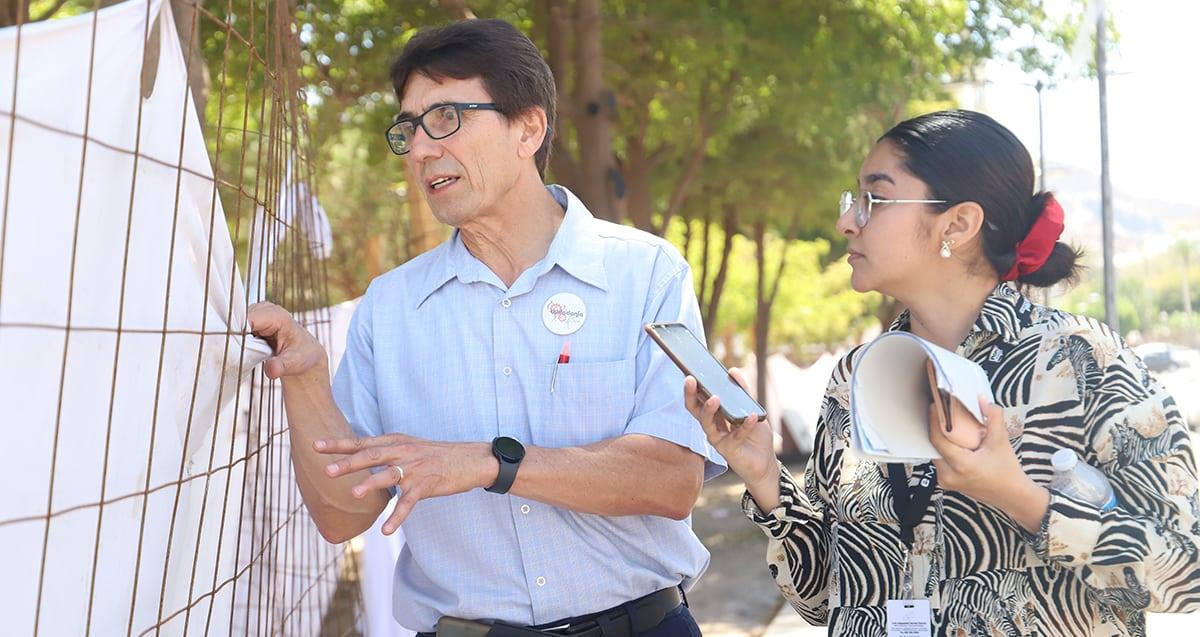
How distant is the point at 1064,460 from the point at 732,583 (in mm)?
7569

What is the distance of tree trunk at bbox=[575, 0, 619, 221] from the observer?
828 cm

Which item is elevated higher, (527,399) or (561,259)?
(561,259)

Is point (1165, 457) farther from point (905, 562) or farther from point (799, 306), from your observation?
point (799, 306)

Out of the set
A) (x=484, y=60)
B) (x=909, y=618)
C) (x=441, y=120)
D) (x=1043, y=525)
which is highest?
(x=484, y=60)

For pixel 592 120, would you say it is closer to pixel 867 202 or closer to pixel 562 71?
pixel 562 71

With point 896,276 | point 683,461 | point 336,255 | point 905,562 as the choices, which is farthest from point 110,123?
point 336,255

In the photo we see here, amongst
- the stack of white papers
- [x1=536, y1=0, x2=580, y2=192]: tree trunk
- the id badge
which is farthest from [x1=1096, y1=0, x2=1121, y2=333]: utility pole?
the stack of white papers

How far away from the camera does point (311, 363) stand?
2514mm

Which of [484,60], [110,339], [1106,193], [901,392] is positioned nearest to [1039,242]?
[901,392]

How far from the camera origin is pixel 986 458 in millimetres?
1991

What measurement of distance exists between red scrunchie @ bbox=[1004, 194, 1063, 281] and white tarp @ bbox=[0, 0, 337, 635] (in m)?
1.52

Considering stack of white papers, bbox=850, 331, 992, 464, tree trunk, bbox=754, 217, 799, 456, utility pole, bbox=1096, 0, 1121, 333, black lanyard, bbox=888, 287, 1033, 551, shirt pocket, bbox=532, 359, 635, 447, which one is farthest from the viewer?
tree trunk, bbox=754, 217, 799, 456

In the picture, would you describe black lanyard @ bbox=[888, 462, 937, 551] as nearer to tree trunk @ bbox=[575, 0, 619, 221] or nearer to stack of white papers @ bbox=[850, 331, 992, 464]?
stack of white papers @ bbox=[850, 331, 992, 464]

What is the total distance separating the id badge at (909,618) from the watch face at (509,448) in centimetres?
74
